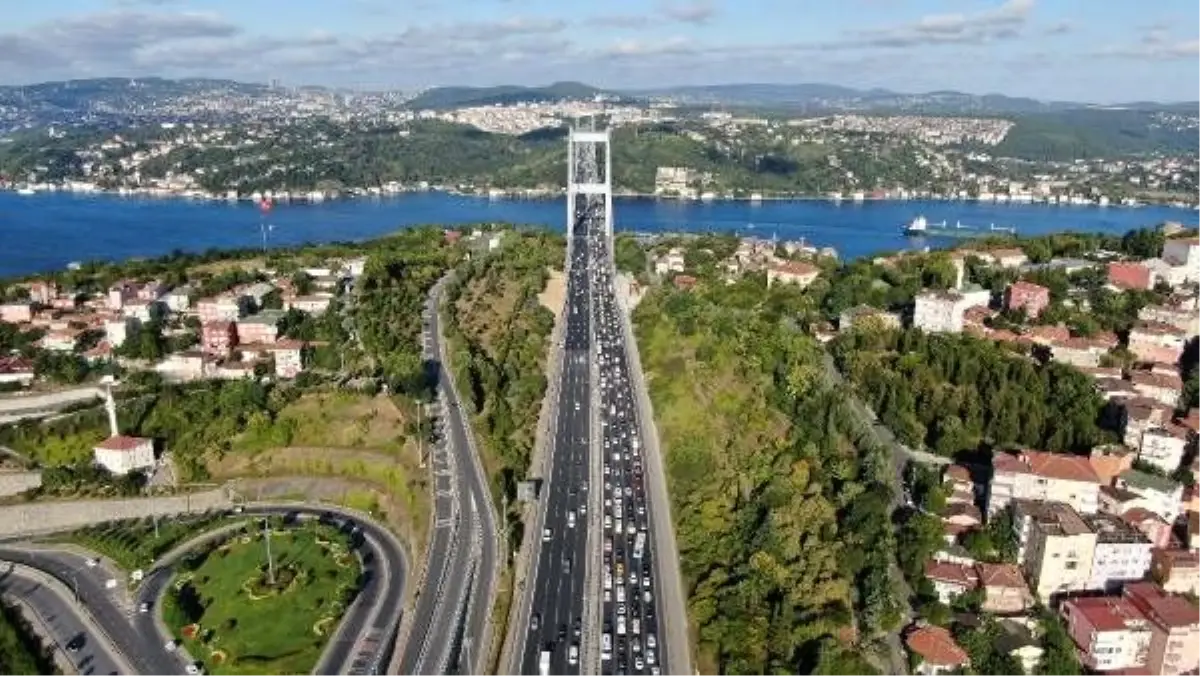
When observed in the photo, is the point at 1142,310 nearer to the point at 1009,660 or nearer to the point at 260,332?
the point at 1009,660

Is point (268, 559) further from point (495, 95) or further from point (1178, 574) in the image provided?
point (495, 95)

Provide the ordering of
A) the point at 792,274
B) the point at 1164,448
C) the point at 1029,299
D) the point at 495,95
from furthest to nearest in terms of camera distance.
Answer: the point at 495,95 < the point at 792,274 < the point at 1029,299 < the point at 1164,448

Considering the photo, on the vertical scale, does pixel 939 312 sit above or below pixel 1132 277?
below

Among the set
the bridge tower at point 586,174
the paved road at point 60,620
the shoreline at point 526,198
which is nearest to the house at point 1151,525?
the paved road at point 60,620

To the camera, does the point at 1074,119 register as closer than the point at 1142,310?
No

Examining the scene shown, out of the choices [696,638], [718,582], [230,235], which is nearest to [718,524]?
[718,582]

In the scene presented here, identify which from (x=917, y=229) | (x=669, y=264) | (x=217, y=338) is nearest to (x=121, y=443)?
(x=217, y=338)

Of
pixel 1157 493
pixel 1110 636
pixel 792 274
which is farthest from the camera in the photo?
pixel 792 274
